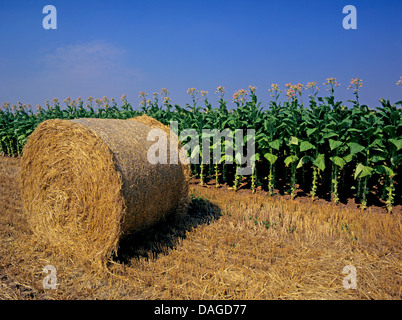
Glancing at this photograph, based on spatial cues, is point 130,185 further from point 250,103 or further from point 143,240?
→ point 250,103

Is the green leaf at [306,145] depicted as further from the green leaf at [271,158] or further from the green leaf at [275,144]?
the green leaf at [271,158]

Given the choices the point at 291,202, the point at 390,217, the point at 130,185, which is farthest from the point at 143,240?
the point at 390,217

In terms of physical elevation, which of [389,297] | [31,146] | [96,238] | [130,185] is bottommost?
[389,297]

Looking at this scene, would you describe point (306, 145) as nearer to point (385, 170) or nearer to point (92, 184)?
point (385, 170)

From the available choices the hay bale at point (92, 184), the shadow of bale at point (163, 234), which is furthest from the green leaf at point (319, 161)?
the hay bale at point (92, 184)

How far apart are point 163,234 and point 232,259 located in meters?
1.45

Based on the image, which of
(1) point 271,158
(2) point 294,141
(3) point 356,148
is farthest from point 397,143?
(1) point 271,158

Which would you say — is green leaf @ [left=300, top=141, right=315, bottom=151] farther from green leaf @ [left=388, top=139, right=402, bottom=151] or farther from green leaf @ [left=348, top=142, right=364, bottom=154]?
green leaf @ [left=388, top=139, right=402, bottom=151]

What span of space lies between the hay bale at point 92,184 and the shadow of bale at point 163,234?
258 millimetres

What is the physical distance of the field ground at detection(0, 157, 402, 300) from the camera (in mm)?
4047

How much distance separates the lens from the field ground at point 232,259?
4.05 meters
